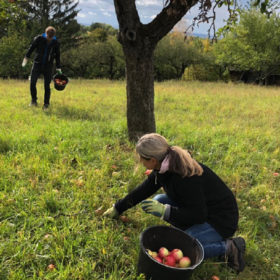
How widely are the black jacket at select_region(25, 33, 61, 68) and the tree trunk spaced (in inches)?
129

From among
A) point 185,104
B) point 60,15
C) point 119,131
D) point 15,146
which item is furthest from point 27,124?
point 60,15

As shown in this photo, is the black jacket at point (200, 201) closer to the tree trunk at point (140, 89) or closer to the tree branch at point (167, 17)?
the tree trunk at point (140, 89)

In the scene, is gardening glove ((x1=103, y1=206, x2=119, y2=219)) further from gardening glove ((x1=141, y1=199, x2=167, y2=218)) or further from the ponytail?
the ponytail

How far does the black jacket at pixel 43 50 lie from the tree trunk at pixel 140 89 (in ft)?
→ 10.8

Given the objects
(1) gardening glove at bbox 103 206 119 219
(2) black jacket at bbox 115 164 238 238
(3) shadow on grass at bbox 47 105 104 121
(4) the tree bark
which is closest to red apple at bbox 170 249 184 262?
Result: (2) black jacket at bbox 115 164 238 238

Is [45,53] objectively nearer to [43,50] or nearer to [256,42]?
[43,50]

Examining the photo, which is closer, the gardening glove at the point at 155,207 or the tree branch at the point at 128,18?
the gardening glove at the point at 155,207

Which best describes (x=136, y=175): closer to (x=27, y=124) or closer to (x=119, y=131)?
(x=119, y=131)

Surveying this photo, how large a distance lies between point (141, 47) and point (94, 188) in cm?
225

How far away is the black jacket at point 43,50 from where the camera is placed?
6746 millimetres

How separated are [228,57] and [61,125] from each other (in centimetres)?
2685

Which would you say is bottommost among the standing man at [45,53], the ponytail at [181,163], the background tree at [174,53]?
the ponytail at [181,163]

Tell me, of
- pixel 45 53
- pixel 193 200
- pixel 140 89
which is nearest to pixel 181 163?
pixel 193 200

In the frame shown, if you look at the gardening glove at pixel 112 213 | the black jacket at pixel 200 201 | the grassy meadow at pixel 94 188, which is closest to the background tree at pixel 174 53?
the grassy meadow at pixel 94 188
